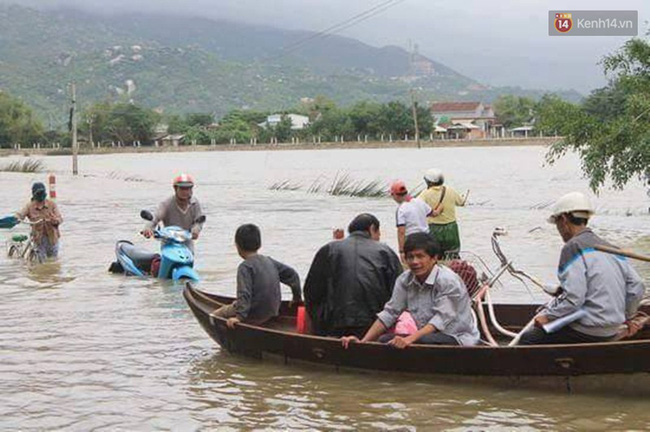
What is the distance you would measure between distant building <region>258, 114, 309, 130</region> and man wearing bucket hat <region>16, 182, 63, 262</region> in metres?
125

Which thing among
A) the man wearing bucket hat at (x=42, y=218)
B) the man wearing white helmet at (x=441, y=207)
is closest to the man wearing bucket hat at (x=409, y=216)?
the man wearing white helmet at (x=441, y=207)

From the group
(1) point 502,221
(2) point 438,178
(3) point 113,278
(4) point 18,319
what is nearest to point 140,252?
(3) point 113,278

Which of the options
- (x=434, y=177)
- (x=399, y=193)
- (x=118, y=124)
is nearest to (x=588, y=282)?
(x=399, y=193)

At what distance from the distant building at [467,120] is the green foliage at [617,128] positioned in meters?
133

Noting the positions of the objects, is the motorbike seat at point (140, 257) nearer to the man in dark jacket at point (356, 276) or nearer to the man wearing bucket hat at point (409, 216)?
the man wearing bucket hat at point (409, 216)

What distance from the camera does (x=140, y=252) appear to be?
15.4 metres

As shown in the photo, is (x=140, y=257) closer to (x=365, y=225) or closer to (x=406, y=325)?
(x=365, y=225)

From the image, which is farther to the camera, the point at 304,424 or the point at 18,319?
the point at 18,319

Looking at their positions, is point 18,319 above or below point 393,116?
below

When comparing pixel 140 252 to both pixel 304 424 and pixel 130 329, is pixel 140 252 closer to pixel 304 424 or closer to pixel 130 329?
pixel 130 329

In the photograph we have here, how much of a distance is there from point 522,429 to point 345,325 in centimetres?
184

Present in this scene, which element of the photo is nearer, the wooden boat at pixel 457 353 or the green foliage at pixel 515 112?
the wooden boat at pixel 457 353

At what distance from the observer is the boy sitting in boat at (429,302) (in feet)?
24.5

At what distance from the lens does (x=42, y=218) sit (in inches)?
626
